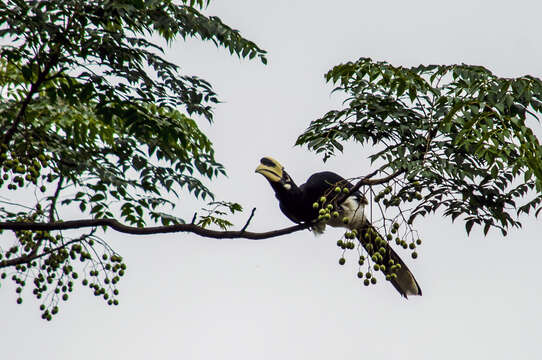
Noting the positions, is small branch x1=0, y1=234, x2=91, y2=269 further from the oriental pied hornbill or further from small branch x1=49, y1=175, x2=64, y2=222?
the oriental pied hornbill

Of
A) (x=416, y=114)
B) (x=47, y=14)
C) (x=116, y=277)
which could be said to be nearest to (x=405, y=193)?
(x=416, y=114)

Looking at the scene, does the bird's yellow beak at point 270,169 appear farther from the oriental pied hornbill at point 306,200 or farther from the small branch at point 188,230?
the small branch at point 188,230

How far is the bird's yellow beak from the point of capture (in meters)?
4.56

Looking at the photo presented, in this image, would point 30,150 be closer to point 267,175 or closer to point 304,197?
point 267,175

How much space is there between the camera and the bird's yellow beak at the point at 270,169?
4559mm

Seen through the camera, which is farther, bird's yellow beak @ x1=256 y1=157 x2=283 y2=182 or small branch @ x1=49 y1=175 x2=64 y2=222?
bird's yellow beak @ x1=256 y1=157 x2=283 y2=182

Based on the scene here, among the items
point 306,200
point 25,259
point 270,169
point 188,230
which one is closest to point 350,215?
point 306,200

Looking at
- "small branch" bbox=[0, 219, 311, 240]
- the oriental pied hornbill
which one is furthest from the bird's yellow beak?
"small branch" bbox=[0, 219, 311, 240]

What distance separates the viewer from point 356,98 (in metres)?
3.71

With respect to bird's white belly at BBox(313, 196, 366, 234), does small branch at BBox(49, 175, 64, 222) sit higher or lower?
higher

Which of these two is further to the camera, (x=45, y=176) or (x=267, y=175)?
(x=267, y=175)

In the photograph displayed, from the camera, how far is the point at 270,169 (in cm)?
462

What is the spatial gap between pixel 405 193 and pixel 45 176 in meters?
2.01

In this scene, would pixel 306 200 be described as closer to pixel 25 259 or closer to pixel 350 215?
pixel 350 215
